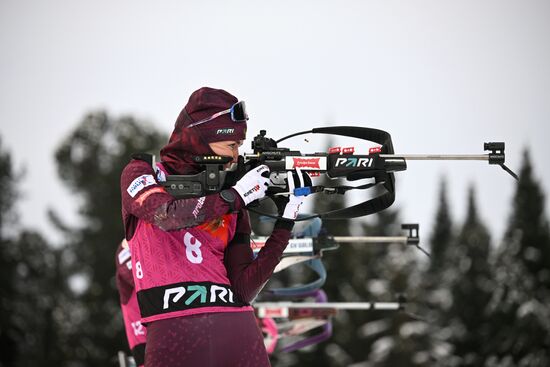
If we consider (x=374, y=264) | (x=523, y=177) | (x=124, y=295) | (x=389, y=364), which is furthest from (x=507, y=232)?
(x=124, y=295)

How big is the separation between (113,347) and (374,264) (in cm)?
1253

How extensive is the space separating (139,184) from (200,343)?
86 cm

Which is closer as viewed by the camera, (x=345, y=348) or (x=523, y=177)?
(x=345, y=348)

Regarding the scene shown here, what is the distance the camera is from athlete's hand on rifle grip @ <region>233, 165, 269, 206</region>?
480 cm

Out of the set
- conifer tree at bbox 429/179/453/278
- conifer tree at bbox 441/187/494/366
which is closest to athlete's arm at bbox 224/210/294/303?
conifer tree at bbox 441/187/494/366

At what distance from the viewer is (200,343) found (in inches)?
185

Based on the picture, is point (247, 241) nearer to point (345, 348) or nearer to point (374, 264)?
point (345, 348)

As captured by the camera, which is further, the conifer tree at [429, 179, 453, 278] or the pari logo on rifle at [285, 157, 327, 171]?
the conifer tree at [429, 179, 453, 278]

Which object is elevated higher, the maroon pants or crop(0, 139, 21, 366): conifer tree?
the maroon pants

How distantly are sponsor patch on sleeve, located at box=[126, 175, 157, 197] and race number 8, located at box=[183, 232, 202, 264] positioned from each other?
33cm

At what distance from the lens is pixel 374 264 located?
43375 mm

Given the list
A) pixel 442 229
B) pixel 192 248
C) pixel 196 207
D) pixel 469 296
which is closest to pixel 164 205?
pixel 196 207

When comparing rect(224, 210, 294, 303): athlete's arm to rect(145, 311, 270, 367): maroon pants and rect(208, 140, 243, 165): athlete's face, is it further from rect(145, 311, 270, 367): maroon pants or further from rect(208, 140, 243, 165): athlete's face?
rect(208, 140, 243, 165): athlete's face

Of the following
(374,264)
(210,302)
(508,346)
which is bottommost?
(508,346)
